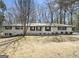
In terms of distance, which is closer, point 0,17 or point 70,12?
point 70,12

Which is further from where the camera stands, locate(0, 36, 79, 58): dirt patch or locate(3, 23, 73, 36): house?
locate(3, 23, 73, 36): house

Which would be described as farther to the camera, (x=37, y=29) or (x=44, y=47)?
(x=37, y=29)

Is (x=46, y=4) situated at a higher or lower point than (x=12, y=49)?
higher

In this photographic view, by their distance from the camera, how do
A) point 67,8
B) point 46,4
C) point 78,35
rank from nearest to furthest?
point 67,8, point 46,4, point 78,35

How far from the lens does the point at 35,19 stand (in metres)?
6.84

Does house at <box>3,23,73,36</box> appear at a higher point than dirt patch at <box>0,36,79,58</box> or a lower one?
higher

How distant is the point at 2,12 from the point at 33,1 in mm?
1303

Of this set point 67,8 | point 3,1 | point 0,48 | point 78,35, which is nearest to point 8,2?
point 3,1

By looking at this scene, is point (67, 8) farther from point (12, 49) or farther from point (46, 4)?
point (12, 49)

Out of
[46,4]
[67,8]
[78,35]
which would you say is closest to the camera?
[67,8]

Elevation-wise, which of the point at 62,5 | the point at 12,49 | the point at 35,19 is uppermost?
the point at 62,5

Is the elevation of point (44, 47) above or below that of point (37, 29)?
below

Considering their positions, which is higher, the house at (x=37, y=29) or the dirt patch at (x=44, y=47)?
the house at (x=37, y=29)

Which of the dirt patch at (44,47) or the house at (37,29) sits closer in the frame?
the dirt patch at (44,47)
